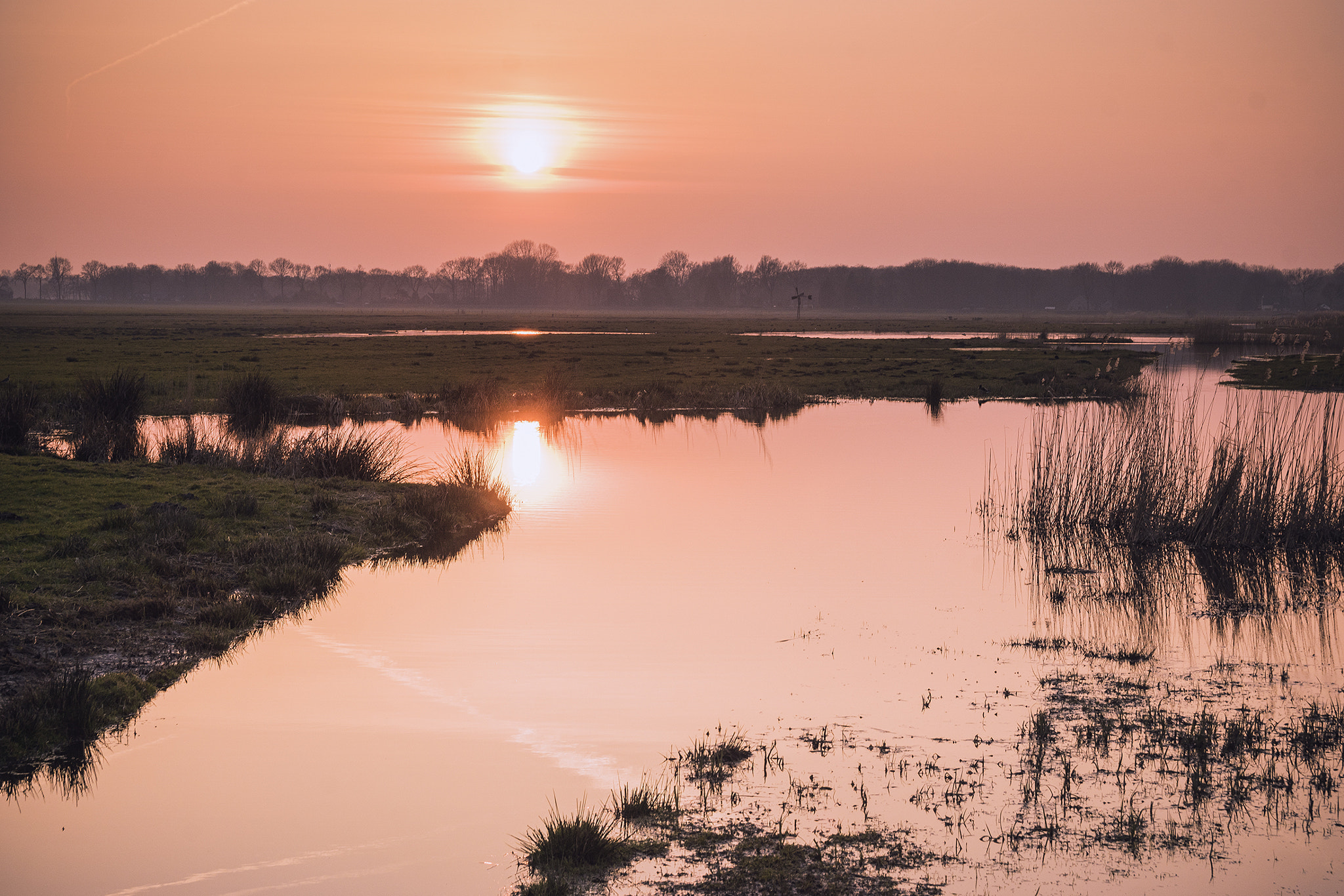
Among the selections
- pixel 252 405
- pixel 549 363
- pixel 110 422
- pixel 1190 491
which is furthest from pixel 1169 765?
pixel 549 363

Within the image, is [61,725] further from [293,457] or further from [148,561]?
[293,457]

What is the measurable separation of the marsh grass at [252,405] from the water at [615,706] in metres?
11.3

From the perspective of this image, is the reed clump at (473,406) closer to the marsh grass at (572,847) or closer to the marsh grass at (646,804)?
the marsh grass at (646,804)

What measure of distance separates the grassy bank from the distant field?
10842 mm

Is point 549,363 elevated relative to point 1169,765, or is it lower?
elevated

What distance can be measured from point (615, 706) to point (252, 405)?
1999 centimetres

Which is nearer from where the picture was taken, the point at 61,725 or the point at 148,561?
the point at 61,725

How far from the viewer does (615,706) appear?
948 centimetres

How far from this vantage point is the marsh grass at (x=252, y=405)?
25906 mm

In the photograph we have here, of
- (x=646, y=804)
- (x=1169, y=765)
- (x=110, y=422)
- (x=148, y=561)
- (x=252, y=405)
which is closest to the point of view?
(x=646, y=804)

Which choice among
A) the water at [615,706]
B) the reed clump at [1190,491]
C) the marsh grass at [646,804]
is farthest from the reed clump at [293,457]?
the marsh grass at [646,804]

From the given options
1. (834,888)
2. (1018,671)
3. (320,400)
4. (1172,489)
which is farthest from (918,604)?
(320,400)

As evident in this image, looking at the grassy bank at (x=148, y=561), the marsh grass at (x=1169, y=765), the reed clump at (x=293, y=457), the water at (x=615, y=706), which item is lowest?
the water at (x=615, y=706)

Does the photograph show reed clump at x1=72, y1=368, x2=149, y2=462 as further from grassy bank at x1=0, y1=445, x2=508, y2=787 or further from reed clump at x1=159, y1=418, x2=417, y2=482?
grassy bank at x1=0, y1=445, x2=508, y2=787
